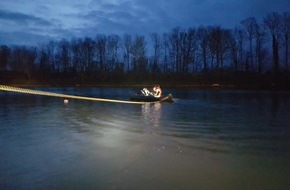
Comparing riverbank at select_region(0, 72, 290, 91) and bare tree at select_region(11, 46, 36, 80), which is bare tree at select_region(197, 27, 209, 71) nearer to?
riverbank at select_region(0, 72, 290, 91)

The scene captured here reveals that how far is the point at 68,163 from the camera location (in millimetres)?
10734

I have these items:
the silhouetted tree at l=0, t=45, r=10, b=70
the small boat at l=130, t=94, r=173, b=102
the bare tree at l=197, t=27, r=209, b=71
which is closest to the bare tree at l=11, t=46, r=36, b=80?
the silhouetted tree at l=0, t=45, r=10, b=70

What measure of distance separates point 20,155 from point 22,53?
91.0 meters

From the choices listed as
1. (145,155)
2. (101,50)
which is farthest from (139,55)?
(145,155)

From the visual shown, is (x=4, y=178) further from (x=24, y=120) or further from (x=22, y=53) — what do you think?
(x=22, y=53)

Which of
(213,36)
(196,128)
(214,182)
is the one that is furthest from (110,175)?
(213,36)

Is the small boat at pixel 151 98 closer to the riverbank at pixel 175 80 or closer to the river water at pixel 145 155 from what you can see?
the river water at pixel 145 155

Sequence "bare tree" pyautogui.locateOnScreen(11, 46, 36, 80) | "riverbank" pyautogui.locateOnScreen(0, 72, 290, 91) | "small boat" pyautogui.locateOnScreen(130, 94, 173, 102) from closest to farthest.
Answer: "small boat" pyautogui.locateOnScreen(130, 94, 173, 102) < "riverbank" pyautogui.locateOnScreen(0, 72, 290, 91) < "bare tree" pyautogui.locateOnScreen(11, 46, 36, 80)

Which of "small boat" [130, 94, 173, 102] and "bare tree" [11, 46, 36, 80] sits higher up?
"bare tree" [11, 46, 36, 80]

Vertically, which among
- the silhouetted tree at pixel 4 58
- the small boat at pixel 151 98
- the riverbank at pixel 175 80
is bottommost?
the small boat at pixel 151 98

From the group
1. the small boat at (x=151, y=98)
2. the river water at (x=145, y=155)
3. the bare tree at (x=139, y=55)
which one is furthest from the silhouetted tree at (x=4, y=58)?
the river water at (x=145, y=155)

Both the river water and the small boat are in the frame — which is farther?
the small boat

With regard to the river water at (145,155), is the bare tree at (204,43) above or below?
above

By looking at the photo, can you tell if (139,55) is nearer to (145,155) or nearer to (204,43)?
(204,43)
